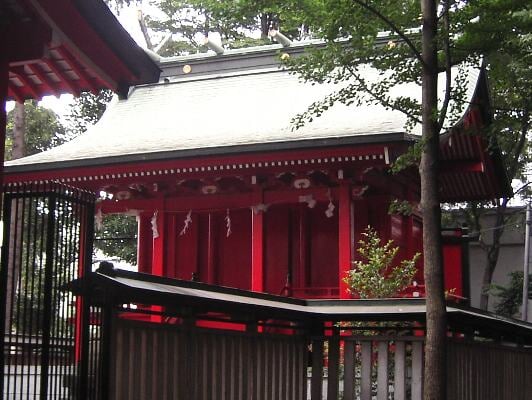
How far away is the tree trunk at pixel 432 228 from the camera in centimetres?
664

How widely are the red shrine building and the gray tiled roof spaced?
47 millimetres

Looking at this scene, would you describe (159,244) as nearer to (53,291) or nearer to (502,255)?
(53,291)

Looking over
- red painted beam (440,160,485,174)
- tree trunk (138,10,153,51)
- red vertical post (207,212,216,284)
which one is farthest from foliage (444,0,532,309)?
tree trunk (138,10,153,51)

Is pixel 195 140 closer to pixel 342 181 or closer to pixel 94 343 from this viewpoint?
pixel 342 181

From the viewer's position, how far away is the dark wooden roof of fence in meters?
5.71

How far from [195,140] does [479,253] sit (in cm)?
1529

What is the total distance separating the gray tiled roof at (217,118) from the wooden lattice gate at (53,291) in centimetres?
773

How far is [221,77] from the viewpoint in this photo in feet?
66.0

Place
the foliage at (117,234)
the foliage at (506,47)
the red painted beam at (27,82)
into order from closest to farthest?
the red painted beam at (27,82), the foliage at (506,47), the foliage at (117,234)

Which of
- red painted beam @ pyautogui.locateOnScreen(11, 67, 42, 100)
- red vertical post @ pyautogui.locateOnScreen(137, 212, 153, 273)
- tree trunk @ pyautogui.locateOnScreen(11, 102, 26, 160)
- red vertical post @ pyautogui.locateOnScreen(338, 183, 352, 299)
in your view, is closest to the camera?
red painted beam @ pyautogui.locateOnScreen(11, 67, 42, 100)

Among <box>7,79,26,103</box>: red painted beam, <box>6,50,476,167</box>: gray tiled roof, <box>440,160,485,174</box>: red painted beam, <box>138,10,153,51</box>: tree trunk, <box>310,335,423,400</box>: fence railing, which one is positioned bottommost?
<box>310,335,423,400</box>: fence railing

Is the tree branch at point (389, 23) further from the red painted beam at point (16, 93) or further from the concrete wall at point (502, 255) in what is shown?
the concrete wall at point (502, 255)

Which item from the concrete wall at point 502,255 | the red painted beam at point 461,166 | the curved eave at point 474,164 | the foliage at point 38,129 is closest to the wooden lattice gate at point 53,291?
the curved eave at point 474,164

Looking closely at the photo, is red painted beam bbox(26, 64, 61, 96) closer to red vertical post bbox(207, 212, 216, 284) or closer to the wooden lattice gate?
the wooden lattice gate
